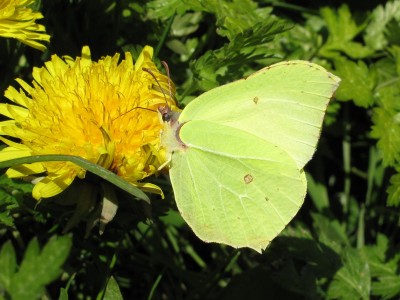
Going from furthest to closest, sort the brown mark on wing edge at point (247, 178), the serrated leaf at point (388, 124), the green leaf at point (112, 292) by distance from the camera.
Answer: the serrated leaf at point (388, 124) < the brown mark on wing edge at point (247, 178) < the green leaf at point (112, 292)

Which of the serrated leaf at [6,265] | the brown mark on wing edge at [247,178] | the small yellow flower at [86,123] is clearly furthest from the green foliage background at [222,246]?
the serrated leaf at [6,265]

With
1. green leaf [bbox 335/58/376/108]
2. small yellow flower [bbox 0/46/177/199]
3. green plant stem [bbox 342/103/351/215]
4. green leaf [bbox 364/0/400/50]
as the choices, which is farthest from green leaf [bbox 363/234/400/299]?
small yellow flower [bbox 0/46/177/199]

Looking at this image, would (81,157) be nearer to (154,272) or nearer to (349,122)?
(154,272)

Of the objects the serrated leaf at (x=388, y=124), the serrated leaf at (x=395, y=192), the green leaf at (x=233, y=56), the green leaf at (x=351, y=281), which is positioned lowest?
the green leaf at (x=351, y=281)

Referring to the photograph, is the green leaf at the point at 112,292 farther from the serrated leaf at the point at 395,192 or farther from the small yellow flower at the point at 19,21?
the serrated leaf at the point at 395,192

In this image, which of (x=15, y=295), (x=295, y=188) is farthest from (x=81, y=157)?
(x=295, y=188)

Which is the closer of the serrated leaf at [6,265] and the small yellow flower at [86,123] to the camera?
the serrated leaf at [6,265]

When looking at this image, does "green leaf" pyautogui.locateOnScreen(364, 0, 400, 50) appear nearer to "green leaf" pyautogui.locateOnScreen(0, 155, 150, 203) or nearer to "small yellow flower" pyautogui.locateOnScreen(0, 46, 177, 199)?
"small yellow flower" pyautogui.locateOnScreen(0, 46, 177, 199)

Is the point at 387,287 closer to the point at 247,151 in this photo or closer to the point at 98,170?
the point at 247,151

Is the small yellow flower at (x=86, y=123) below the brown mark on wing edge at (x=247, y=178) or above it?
above
